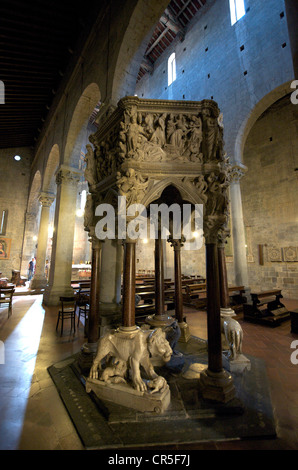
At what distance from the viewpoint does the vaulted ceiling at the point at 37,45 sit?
654 cm

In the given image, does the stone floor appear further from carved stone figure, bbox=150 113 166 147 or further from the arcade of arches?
carved stone figure, bbox=150 113 166 147

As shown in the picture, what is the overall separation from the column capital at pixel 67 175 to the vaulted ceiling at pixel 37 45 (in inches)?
160

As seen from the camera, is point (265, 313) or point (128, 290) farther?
point (265, 313)

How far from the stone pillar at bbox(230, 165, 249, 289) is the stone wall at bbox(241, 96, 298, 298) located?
Result: 282cm

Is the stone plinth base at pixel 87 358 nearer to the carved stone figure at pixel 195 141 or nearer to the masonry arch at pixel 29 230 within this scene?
the carved stone figure at pixel 195 141

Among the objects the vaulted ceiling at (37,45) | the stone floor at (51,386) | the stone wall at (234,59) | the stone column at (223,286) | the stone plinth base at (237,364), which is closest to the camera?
the stone floor at (51,386)

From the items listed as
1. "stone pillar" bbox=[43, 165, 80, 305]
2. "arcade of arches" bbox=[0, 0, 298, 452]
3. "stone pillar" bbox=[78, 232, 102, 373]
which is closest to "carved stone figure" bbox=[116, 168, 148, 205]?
"arcade of arches" bbox=[0, 0, 298, 452]

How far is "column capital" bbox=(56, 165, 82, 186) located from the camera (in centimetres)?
847

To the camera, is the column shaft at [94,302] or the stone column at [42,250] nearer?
the column shaft at [94,302]

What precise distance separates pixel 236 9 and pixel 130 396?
49.0ft

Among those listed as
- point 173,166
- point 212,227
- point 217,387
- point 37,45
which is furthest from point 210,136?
point 37,45

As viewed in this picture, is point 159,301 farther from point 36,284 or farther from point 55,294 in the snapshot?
point 36,284

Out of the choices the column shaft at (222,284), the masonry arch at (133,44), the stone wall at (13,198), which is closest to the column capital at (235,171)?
the masonry arch at (133,44)

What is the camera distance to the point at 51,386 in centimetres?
277
